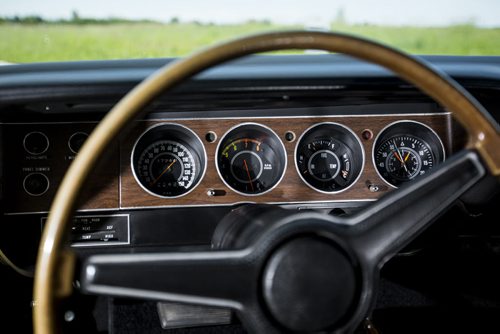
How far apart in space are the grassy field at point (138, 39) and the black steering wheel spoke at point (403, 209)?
0.75m

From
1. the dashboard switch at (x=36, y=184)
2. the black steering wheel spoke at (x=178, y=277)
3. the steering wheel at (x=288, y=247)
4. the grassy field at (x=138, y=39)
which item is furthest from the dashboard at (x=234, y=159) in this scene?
the black steering wheel spoke at (x=178, y=277)

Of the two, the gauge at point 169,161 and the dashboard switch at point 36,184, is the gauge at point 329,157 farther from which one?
the dashboard switch at point 36,184

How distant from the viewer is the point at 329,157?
246 centimetres

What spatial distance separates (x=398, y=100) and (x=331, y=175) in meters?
0.38

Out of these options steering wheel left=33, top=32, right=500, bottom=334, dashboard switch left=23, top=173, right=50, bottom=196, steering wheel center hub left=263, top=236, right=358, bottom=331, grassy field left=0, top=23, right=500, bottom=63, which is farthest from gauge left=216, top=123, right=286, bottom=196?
steering wheel center hub left=263, top=236, right=358, bottom=331

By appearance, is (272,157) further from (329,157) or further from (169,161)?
(169,161)

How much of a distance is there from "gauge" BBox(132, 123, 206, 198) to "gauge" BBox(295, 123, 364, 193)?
37cm

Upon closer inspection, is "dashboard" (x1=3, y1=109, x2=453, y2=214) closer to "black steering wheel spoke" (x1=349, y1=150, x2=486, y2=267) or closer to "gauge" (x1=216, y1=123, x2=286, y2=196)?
"gauge" (x1=216, y1=123, x2=286, y2=196)

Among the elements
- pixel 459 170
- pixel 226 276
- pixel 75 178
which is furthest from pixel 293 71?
pixel 75 178

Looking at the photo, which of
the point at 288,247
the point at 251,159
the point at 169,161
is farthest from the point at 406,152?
the point at 288,247

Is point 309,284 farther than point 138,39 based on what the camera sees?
No

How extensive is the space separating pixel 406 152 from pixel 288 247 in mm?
1218

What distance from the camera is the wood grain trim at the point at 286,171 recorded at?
7.55 ft

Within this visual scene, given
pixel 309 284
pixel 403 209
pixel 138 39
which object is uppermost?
pixel 138 39
